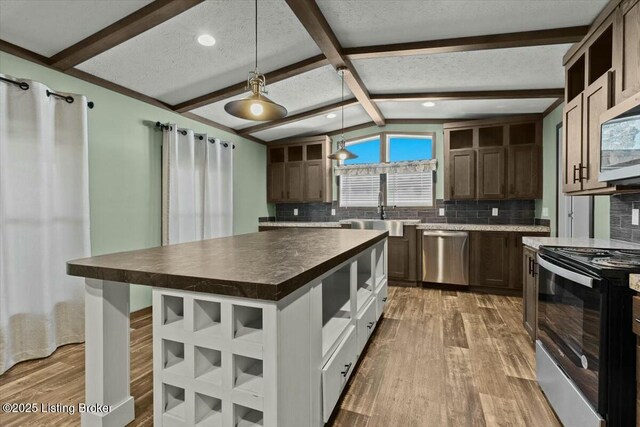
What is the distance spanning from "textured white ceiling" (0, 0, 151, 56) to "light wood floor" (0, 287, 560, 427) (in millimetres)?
2454

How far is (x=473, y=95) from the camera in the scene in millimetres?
3758

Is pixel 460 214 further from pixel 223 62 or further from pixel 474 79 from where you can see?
pixel 223 62

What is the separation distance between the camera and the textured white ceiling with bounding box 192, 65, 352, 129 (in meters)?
3.52

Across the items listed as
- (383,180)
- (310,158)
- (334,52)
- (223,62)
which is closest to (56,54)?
(223,62)

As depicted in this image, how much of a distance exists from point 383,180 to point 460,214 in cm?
133

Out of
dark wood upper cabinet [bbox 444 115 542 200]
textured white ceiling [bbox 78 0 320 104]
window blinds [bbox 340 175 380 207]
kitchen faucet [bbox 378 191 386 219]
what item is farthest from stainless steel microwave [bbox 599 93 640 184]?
window blinds [bbox 340 175 380 207]

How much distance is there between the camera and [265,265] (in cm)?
133

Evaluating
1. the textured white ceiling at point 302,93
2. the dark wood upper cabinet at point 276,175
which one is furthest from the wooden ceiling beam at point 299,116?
the dark wood upper cabinet at point 276,175

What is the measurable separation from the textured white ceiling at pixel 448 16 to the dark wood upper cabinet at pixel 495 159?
2191 millimetres

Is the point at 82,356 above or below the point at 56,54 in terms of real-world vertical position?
below

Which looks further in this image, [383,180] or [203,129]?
[383,180]

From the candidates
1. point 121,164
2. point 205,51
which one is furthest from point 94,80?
point 205,51

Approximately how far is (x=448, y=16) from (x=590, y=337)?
2247 millimetres

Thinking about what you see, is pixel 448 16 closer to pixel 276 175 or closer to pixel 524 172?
pixel 524 172
